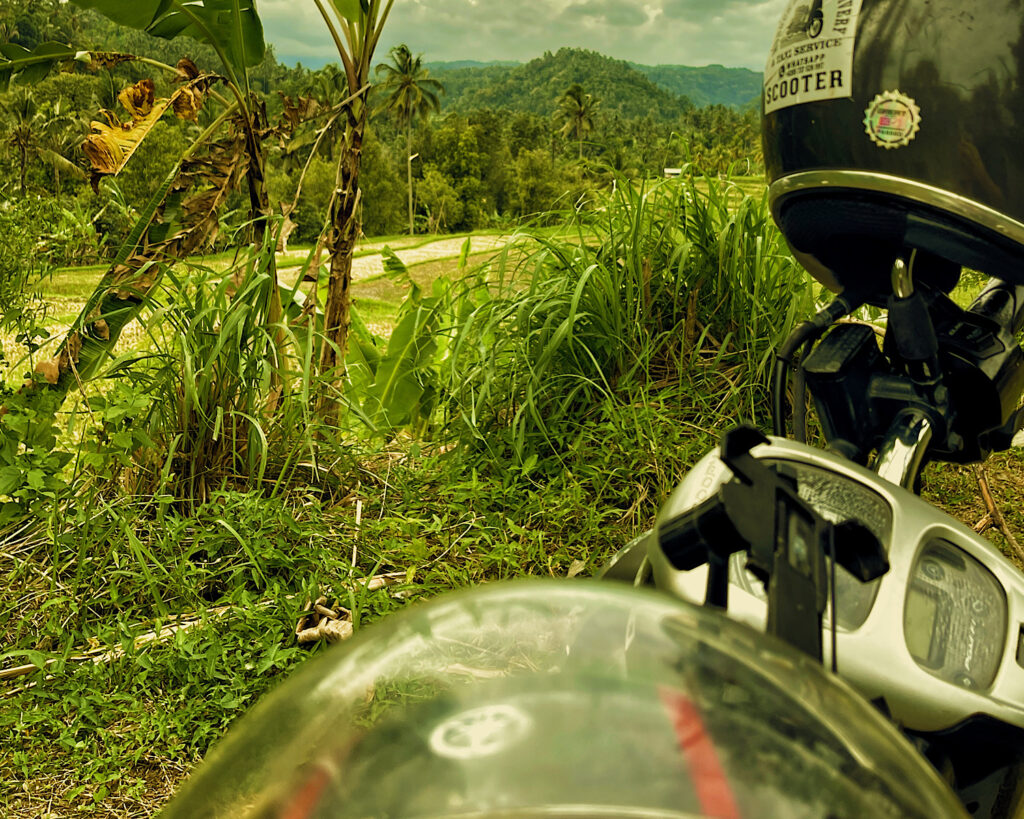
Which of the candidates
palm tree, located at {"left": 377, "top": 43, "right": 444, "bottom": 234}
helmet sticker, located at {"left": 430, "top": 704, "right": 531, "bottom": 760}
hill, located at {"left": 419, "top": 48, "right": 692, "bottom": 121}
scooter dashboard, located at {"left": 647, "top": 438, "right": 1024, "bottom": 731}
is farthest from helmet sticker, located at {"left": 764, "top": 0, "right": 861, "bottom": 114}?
hill, located at {"left": 419, "top": 48, "right": 692, "bottom": 121}

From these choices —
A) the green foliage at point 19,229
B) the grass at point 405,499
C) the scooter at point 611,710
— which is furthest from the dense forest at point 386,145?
the scooter at point 611,710

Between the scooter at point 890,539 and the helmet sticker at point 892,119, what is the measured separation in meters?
0.16

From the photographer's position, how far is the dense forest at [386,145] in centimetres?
336

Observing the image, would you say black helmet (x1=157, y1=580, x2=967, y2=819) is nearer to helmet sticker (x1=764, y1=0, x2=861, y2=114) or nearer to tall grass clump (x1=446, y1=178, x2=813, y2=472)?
helmet sticker (x1=764, y1=0, x2=861, y2=114)

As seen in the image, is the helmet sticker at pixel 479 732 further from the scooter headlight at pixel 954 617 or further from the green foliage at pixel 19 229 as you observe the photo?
the green foliage at pixel 19 229

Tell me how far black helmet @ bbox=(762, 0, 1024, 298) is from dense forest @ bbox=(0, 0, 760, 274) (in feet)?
6.18

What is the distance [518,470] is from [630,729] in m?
2.09

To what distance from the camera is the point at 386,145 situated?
65.0 meters

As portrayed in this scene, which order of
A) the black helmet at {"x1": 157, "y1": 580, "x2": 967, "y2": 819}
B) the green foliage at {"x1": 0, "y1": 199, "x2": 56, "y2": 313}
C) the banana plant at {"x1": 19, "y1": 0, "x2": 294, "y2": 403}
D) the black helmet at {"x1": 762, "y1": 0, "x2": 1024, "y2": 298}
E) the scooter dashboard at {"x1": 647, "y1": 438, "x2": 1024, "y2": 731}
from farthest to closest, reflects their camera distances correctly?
the green foliage at {"x1": 0, "y1": 199, "x2": 56, "y2": 313}, the banana plant at {"x1": 19, "y1": 0, "x2": 294, "y2": 403}, the black helmet at {"x1": 762, "y1": 0, "x2": 1024, "y2": 298}, the scooter dashboard at {"x1": 647, "y1": 438, "x2": 1024, "y2": 731}, the black helmet at {"x1": 157, "y1": 580, "x2": 967, "y2": 819}

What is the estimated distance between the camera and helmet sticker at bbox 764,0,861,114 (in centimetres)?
104

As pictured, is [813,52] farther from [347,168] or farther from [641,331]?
[347,168]

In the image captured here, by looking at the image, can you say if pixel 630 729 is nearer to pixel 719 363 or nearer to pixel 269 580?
pixel 269 580

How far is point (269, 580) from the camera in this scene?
6.65ft

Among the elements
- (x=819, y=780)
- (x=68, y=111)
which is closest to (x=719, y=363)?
(x=819, y=780)
